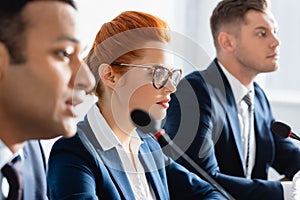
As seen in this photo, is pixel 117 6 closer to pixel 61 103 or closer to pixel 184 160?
pixel 184 160

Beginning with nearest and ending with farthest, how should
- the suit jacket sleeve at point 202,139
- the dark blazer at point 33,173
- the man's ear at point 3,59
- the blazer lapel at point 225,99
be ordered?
the man's ear at point 3,59, the dark blazer at point 33,173, the suit jacket sleeve at point 202,139, the blazer lapel at point 225,99

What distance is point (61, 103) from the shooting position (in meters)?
1.28

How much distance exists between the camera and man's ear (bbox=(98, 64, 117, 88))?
184 centimetres

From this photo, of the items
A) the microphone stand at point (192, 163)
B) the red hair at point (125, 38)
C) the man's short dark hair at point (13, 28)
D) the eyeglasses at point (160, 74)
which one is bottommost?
the microphone stand at point (192, 163)

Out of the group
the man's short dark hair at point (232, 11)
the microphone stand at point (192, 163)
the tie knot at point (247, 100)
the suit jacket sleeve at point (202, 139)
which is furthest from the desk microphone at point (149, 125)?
the man's short dark hair at point (232, 11)

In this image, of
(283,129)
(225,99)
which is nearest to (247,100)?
(225,99)

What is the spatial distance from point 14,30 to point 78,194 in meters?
0.56

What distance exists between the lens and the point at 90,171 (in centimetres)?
172

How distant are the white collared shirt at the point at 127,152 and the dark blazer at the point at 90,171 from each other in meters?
0.02

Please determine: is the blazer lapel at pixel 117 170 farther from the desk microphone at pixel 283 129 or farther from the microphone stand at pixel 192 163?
the desk microphone at pixel 283 129

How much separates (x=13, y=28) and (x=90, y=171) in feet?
1.93

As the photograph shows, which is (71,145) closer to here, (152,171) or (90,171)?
→ (90,171)

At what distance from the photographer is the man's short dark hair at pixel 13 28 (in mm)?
1243

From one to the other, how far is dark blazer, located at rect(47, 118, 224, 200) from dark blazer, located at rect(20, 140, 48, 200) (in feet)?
0.38
